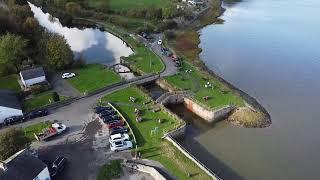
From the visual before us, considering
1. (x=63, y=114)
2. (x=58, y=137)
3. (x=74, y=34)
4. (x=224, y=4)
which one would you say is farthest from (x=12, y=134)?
(x=224, y=4)

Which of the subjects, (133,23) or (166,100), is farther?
(133,23)

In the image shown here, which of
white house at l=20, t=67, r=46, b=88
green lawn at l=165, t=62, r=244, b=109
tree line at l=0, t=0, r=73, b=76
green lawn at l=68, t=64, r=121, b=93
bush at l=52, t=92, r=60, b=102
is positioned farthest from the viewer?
tree line at l=0, t=0, r=73, b=76

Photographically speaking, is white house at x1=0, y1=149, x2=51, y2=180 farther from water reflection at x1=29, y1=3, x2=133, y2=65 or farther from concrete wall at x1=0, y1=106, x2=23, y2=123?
water reflection at x1=29, y1=3, x2=133, y2=65

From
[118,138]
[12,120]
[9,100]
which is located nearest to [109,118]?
[118,138]

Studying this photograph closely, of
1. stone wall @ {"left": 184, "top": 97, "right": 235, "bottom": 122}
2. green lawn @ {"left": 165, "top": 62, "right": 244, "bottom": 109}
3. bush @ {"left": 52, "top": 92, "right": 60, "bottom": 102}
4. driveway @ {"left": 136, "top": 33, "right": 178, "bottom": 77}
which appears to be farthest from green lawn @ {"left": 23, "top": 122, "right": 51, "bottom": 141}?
driveway @ {"left": 136, "top": 33, "right": 178, "bottom": 77}

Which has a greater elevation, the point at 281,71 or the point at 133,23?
the point at 133,23

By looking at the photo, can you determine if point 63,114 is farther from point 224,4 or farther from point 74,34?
point 224,4

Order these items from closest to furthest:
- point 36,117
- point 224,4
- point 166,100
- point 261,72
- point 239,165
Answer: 1. point 239,165
2. point 36,117
3. point 166,100
4. point 261,72
5. point 224,4
